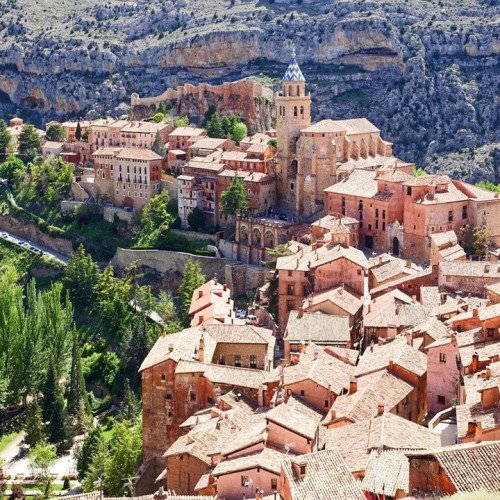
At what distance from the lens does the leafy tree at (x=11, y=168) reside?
104 meters

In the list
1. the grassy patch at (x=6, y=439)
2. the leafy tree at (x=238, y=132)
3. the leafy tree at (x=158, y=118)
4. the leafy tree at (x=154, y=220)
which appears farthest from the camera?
the leafy tree at (x=158, y=118)

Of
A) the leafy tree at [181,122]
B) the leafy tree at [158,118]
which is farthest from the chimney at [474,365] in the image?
the leafy tree at [158,118]

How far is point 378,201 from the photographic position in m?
69.3

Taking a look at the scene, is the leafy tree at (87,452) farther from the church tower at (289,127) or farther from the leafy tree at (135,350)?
the church tower at (289,127)

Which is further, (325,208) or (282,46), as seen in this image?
(282,46)

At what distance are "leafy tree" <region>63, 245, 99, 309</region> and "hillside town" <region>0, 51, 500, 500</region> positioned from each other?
27 cm

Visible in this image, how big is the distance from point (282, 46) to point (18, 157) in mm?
34607

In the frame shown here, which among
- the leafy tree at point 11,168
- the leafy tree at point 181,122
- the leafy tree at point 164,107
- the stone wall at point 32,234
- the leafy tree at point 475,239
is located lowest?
the stone wall at point 32,234

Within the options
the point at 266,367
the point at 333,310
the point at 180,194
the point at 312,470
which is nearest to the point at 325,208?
the point at 180,194

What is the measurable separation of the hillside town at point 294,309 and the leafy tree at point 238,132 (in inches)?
9.4

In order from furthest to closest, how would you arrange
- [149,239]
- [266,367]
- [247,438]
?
[149,239]
[266,367]
[247,438]

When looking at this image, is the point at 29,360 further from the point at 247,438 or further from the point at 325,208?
the point at 247,438

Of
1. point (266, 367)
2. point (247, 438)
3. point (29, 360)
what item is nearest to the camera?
point (247, 438)

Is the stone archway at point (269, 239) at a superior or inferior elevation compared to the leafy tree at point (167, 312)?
superior
